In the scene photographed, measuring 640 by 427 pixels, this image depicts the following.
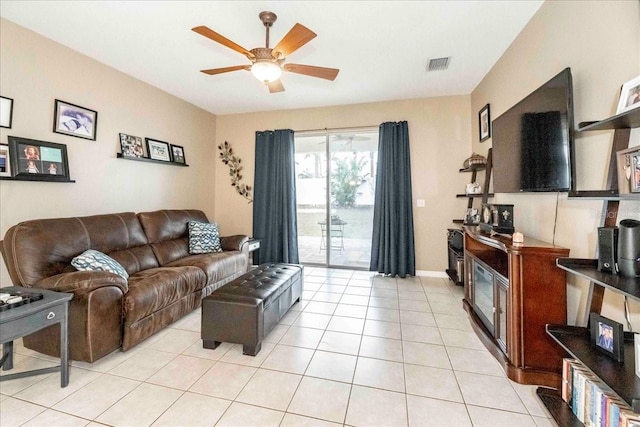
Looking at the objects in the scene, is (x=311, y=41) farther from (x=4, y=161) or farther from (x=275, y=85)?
(x=4, y=161)

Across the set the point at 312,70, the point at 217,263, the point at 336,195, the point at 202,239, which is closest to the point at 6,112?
the point at 202,239

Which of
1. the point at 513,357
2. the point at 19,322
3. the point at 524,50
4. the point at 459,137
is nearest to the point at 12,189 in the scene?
the point at 19,322

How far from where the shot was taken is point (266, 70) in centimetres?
227

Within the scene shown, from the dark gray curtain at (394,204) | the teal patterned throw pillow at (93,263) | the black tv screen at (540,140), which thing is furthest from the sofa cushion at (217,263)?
the black tv screen at (540,140)

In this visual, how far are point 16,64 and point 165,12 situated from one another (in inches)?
57.9

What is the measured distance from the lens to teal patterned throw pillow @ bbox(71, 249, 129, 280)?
86.7 inches

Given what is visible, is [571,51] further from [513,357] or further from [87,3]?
[87,3]

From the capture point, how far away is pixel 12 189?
2.41 m

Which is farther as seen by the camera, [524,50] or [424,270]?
[424,270]

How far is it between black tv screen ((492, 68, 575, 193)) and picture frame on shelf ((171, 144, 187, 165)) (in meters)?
4.29

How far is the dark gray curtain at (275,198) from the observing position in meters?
4.63

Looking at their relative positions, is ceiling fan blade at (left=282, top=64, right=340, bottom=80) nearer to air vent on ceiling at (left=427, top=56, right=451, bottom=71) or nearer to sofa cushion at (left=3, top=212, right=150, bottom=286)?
air vent on ceiling at (left=427, top=56, right=451, bottom=71)

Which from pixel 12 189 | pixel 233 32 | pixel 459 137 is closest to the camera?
pixel 12 189

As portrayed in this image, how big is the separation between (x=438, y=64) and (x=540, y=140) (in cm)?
171
